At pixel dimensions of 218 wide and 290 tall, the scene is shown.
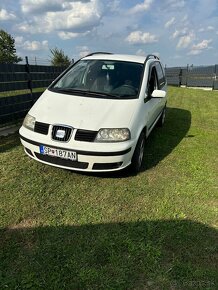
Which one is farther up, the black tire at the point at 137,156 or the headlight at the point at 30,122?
the headlight at the point at 30,122

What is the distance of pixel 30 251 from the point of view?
270 centimetres

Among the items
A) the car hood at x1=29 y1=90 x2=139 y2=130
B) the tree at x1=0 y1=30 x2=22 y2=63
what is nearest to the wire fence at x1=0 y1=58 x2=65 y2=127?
the car hood at x1=29 y1=90 x2=139 y2=130

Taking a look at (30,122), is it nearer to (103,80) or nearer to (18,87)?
(103,80)

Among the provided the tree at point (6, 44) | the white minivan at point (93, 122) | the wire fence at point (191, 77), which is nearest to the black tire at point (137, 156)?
the white minivan at point (93, 122)

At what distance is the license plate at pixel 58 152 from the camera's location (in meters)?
3.70

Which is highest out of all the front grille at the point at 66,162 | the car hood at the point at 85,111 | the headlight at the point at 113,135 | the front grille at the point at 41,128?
the car hood at the point at 85,111

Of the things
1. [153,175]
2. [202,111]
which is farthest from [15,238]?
[202,111]

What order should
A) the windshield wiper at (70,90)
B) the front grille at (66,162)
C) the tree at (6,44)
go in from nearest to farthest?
the front grille at (66,162)
the windshield wiper at (70,90)
the tree at (6,44)

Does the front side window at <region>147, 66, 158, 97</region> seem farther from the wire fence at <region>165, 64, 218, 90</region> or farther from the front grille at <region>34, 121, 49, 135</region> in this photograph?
the wire fence at <region>165, 64, 218, 90</region>

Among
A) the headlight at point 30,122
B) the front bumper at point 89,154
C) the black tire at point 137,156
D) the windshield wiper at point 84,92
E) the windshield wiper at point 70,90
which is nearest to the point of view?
the front bumper at point 89,154

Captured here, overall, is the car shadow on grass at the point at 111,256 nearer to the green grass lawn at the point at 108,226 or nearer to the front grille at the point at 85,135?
the green grass lawn at the point at 108,226

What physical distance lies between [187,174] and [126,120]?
57.6 inches

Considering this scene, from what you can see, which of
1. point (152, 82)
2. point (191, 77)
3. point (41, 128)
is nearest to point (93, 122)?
point (41, 128)

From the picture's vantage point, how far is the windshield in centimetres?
459
